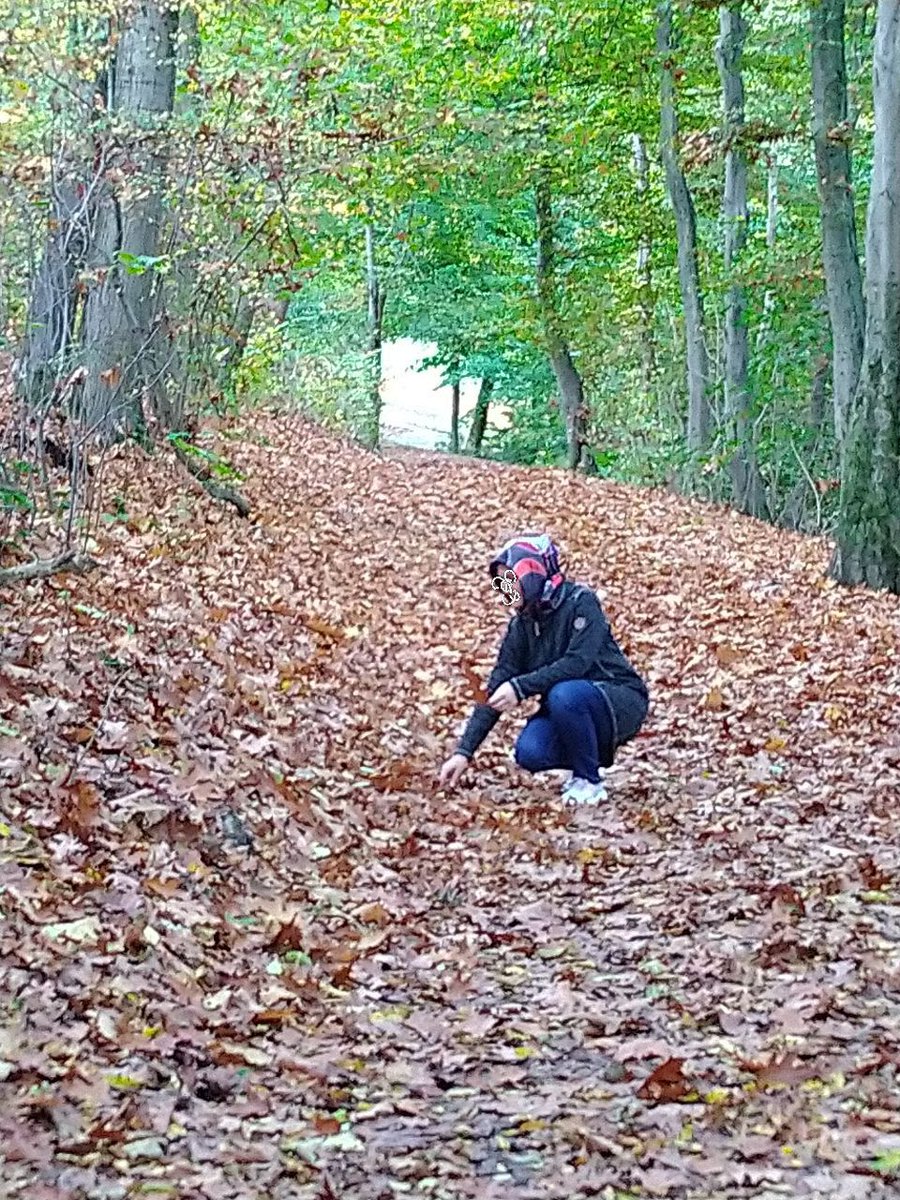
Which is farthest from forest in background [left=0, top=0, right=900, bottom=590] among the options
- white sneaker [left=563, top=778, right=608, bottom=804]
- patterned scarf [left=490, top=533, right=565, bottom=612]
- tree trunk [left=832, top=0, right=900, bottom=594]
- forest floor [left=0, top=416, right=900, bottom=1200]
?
white sneaker [left=563, top=778, right=608, bottom=804]

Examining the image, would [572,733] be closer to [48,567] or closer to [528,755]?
[528,755]

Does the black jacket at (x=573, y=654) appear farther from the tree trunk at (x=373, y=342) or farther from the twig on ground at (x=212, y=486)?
the tree trunk at (x=373, y=342)

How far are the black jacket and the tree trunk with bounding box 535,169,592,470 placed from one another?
16.1m

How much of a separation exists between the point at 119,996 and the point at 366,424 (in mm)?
19615

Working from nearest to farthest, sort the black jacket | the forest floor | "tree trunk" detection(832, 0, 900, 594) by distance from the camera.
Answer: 1. the forest floor
2. the black jacket
3. "tree trunk" detection(832, 0, 900, 594)

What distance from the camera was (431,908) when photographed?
5512 mm

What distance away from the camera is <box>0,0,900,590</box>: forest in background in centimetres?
1007

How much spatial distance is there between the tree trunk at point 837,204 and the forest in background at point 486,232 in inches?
Answer: 1.4

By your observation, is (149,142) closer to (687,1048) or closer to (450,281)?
(687,1048)

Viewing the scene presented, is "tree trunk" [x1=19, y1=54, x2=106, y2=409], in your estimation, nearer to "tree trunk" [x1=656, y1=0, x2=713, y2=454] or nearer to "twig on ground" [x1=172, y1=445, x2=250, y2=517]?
"twig on ground" [x1=172, y1=445, x2=250, y2=517]

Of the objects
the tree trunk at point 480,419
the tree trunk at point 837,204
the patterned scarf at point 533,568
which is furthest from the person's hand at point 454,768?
the tree trunk at point 480,419

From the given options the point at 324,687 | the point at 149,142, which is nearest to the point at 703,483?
the point at 149,142

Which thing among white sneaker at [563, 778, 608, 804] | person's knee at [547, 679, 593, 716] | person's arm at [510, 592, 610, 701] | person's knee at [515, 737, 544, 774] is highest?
person's arm at [510, 592, 610, 701]

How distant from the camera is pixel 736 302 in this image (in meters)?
17.3
